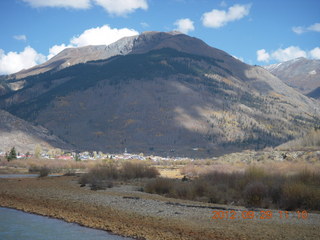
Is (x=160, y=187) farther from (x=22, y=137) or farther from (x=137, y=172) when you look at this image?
(x=22, y=137)

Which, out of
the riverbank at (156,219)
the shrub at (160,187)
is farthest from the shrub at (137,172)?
the riverbank at (156,219)

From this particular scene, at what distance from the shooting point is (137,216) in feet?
88.2

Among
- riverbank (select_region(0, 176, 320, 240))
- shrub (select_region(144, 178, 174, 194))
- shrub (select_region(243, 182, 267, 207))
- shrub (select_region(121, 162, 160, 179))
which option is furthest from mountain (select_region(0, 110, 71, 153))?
shrub (select_region(243, 182, 267, 207))

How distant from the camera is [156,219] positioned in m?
25.7

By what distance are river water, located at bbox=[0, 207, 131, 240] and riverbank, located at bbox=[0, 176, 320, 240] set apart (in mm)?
909

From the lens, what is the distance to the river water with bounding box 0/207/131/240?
22.0m

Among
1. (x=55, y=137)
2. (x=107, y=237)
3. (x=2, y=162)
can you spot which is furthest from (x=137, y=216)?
(x=55, y=137)

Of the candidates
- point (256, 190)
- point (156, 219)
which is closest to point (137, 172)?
point (256, 190)

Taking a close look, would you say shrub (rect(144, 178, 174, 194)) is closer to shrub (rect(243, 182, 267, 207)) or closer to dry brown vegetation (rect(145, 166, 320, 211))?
dry brown vegetation (rect(145, 166, 320, 211))

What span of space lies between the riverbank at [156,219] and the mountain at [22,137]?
407 ft

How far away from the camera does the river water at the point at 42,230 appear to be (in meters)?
22.0

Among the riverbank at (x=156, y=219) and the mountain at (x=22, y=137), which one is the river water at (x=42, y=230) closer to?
the riverbank at (x=156, y=219)

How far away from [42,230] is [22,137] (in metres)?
149

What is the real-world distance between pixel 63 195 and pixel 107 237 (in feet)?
54.3
